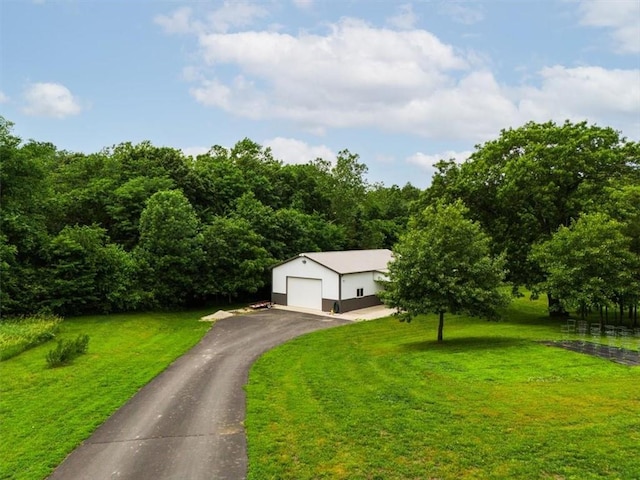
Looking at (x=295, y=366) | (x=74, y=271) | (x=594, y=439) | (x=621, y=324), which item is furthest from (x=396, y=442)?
(x=74, y=271)

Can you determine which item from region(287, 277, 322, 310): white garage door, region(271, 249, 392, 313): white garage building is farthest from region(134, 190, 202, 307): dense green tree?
region(287, 277, 322, 310): white garage door

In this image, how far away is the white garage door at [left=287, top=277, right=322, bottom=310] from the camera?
112ft

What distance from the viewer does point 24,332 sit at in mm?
21562

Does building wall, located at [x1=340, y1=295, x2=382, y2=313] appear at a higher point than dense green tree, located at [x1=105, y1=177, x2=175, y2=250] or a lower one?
lower

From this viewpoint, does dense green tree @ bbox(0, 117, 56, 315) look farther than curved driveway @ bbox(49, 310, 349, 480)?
Yes

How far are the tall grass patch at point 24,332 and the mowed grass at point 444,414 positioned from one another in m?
10.5

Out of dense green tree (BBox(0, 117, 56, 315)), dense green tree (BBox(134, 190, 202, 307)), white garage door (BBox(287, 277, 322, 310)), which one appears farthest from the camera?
white garage door (BBox(287, 277, 322, 310))

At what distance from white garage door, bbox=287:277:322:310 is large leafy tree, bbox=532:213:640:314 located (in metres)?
16.4

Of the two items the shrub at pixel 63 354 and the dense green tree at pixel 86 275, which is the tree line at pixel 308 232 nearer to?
the dense green tree at pixel 86 275

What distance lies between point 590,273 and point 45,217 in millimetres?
33880

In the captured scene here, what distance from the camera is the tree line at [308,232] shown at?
67.8 feet

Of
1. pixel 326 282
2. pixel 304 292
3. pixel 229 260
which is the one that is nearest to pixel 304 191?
pixel 304 292

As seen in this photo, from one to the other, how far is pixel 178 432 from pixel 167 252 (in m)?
23.2

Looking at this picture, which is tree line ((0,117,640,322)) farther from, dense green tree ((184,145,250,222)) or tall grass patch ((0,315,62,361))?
tall grass patch ((0,315,62,361))
